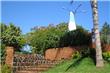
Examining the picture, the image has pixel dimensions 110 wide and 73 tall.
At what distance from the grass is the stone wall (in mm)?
3308

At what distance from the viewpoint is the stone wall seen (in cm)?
2092

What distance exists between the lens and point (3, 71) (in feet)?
56.2

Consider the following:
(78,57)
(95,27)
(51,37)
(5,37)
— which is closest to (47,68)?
(78,57)

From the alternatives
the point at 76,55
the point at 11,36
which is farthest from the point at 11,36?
the point at 76,55

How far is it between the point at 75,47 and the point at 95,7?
197 inches

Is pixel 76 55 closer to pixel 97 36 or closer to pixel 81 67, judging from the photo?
pixel 97 36

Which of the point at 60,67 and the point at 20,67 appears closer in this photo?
the point at 60,67

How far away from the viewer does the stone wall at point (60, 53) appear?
20922mm

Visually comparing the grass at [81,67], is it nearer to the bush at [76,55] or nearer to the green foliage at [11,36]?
the bush at [76,55]

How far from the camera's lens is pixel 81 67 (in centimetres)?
1591

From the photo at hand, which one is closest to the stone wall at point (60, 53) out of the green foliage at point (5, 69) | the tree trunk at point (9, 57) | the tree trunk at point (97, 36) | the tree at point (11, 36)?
the tree trunk at point (9, 57)

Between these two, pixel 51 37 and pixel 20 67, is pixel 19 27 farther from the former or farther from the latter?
pixel 20 67

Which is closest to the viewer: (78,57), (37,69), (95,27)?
(95,27)

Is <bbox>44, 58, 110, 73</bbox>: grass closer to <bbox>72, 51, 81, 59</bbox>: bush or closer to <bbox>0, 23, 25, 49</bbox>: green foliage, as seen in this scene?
<bbox>72, 51, 81, 59</bbox>: bush
